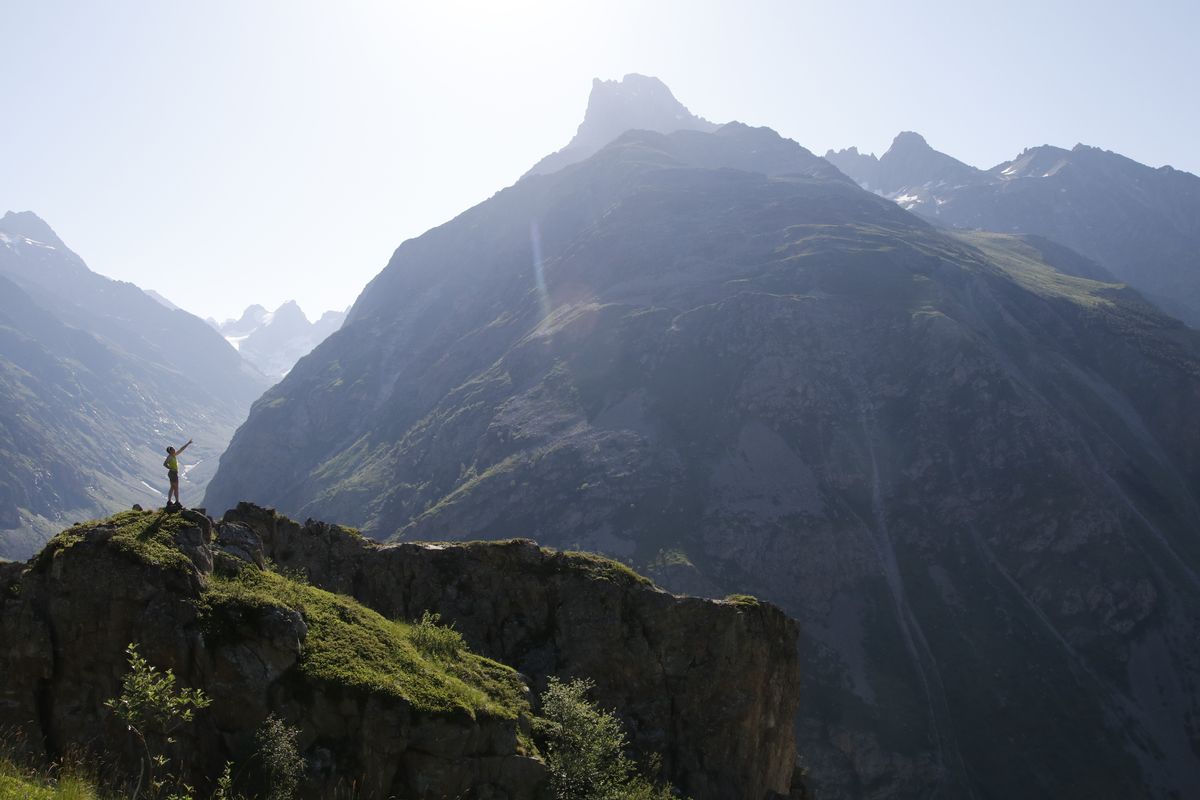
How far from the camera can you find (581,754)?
22.7m

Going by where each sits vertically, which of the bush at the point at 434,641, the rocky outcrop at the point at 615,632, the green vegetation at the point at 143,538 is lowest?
the rocky outcrop at the point at 615,632

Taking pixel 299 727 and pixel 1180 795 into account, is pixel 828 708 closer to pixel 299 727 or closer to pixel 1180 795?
pixel 1180 795

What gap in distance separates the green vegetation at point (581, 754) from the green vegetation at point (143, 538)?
11.6 meters

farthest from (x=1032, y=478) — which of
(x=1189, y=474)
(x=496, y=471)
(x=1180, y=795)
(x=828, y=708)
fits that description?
(x=496, y=471)

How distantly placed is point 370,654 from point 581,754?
6848 mm

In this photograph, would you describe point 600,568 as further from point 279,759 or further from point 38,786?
point 38,786

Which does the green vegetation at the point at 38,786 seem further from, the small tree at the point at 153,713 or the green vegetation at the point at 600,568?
the green vegetation at the point at 600,568

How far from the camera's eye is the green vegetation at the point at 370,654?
20.8 meters

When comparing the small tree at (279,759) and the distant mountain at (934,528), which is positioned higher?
the small tree at (279,759)

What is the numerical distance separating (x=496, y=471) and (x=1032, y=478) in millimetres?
119589

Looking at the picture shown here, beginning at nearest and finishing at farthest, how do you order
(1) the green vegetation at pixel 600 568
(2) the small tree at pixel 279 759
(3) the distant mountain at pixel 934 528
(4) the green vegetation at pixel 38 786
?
(4) the green vegetation at pixel 38 786 < (2) the small tree at pixel 279 759 < (1) the green vegetation at pixel 600 568 < (3) the distant mountain at pixel 934 528

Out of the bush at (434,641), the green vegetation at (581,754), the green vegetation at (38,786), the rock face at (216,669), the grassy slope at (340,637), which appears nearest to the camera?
the green vegetation at (38,786)

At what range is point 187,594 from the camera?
20.5m

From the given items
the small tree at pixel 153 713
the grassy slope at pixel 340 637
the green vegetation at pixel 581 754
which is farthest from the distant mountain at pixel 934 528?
the small tree at pixel 153 713
